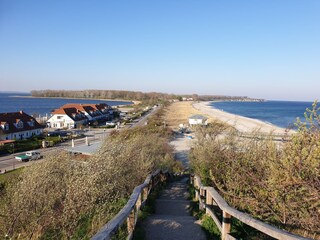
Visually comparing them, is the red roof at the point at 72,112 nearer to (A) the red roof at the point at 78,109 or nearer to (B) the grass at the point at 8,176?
(A) the red roof at the point at 78,109

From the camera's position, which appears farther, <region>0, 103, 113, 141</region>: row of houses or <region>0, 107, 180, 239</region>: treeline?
<region>0, 103, 113, 141</region>: row of houses

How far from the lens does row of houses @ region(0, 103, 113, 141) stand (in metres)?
41.4

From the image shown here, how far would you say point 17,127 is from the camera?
140 ft

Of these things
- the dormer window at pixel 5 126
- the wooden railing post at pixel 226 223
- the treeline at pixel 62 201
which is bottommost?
the dormer window at pixel 5 126

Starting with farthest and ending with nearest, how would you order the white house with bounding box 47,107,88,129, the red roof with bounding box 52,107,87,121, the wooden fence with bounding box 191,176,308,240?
the red roof with bounding box 52,107,87,121, the white house with bounding box 47,107,88,129, the wooden fence with bounding box 191,176,308,240

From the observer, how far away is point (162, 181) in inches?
563

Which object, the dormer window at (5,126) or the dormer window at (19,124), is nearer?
the dormer window at (5,126)

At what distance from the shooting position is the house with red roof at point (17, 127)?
40469 millimetres

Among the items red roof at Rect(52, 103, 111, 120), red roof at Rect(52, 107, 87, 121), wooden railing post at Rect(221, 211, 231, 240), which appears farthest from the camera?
red roof at Rect(52, 103, 111, 120)

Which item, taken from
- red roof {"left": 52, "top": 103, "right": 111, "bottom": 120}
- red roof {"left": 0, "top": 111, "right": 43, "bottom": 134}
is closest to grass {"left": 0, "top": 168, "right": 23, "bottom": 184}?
red roof {"left": 0, "top": 111, "right": 43, "bottom": 134}

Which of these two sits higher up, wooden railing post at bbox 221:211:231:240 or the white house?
wooden railing post at bbox 221:211:231:240

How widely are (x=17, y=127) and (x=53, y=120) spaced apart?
57.9 feet

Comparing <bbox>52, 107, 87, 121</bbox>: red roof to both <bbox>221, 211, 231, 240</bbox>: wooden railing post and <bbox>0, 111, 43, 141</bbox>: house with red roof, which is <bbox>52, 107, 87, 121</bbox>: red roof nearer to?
<bbox>0, 111, 43, 141</bbox>: house with red roof

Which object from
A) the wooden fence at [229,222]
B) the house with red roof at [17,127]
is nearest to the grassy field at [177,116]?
the house with red roof at [17,127]
